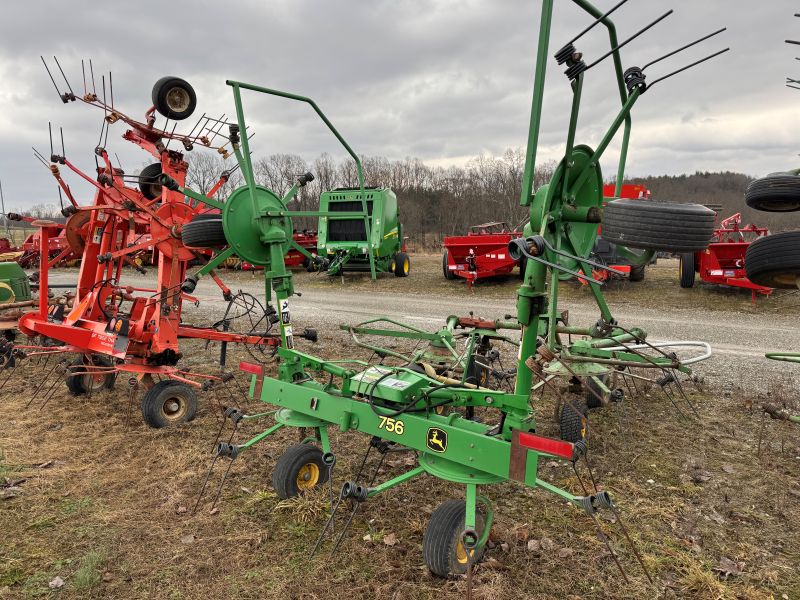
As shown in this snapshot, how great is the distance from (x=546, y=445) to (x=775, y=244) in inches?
75.8

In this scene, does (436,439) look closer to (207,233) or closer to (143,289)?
(207,233)

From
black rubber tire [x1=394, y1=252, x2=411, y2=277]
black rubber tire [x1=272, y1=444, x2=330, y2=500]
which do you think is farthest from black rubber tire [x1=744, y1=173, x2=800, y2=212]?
black rubber tire [x1=394, y1=252, x2=411, y2=277]

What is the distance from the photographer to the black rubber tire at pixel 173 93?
558 centimetres

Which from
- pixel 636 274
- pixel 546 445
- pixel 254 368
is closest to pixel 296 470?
pixel 254 368

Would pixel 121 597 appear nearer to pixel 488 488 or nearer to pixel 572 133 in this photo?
pixel 488 488

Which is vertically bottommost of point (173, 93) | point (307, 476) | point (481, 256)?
point (307, 476)

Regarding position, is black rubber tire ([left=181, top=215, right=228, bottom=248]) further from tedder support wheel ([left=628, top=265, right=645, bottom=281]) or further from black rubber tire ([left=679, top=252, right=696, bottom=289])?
tedder support wheel ([left=628, top=265, right=645, bottom=281])

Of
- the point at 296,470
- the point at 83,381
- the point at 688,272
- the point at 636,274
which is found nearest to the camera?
the point at 296,470

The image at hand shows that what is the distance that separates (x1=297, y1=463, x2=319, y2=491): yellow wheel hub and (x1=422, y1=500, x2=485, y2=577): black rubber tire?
4.25ft

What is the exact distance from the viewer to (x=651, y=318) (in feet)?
38.8

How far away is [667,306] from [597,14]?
11.7m

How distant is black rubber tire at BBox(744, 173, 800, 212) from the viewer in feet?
11.1

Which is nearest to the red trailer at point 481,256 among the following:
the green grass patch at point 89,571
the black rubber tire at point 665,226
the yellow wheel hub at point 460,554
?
the black rubber tire at point 665,226

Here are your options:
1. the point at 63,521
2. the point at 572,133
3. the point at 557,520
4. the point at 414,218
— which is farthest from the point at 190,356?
the point at 414,218
